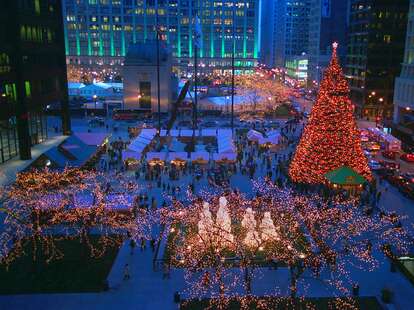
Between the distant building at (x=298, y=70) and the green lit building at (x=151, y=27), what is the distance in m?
14.5

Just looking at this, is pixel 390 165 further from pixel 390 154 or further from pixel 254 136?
pixel 254 136

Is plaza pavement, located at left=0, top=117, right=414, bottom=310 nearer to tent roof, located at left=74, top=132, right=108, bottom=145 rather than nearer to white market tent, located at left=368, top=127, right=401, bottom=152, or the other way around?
A: tent roof, located at left=74, top=132, right=108, bottom=145

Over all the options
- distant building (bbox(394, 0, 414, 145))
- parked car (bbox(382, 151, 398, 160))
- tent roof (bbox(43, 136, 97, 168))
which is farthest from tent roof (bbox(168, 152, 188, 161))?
distant building (bbox(394, 0, 414, 145))

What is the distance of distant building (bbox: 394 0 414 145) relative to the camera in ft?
182

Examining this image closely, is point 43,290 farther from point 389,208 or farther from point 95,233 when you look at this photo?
point 389,208

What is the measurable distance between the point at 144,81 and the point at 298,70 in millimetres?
75613

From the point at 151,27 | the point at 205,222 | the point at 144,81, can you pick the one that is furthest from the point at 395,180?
the point at 151,27

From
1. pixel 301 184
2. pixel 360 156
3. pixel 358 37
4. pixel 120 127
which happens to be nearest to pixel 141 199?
pixel 301 184

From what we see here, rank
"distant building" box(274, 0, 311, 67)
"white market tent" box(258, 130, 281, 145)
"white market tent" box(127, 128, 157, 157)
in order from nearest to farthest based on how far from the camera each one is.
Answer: "white market tent" box(127, 128, 157, 157)
"white market tent" box(258, 130, 281, 145)
"distant building" box(274, 0, 311, 67)

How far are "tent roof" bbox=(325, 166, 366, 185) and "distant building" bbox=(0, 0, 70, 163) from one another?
23.5 metres

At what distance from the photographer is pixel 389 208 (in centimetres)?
3212

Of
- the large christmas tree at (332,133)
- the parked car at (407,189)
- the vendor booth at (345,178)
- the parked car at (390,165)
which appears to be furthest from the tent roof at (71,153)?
the parked car at (390,165)

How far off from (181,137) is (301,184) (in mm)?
19831

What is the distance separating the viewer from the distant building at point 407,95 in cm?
5534
